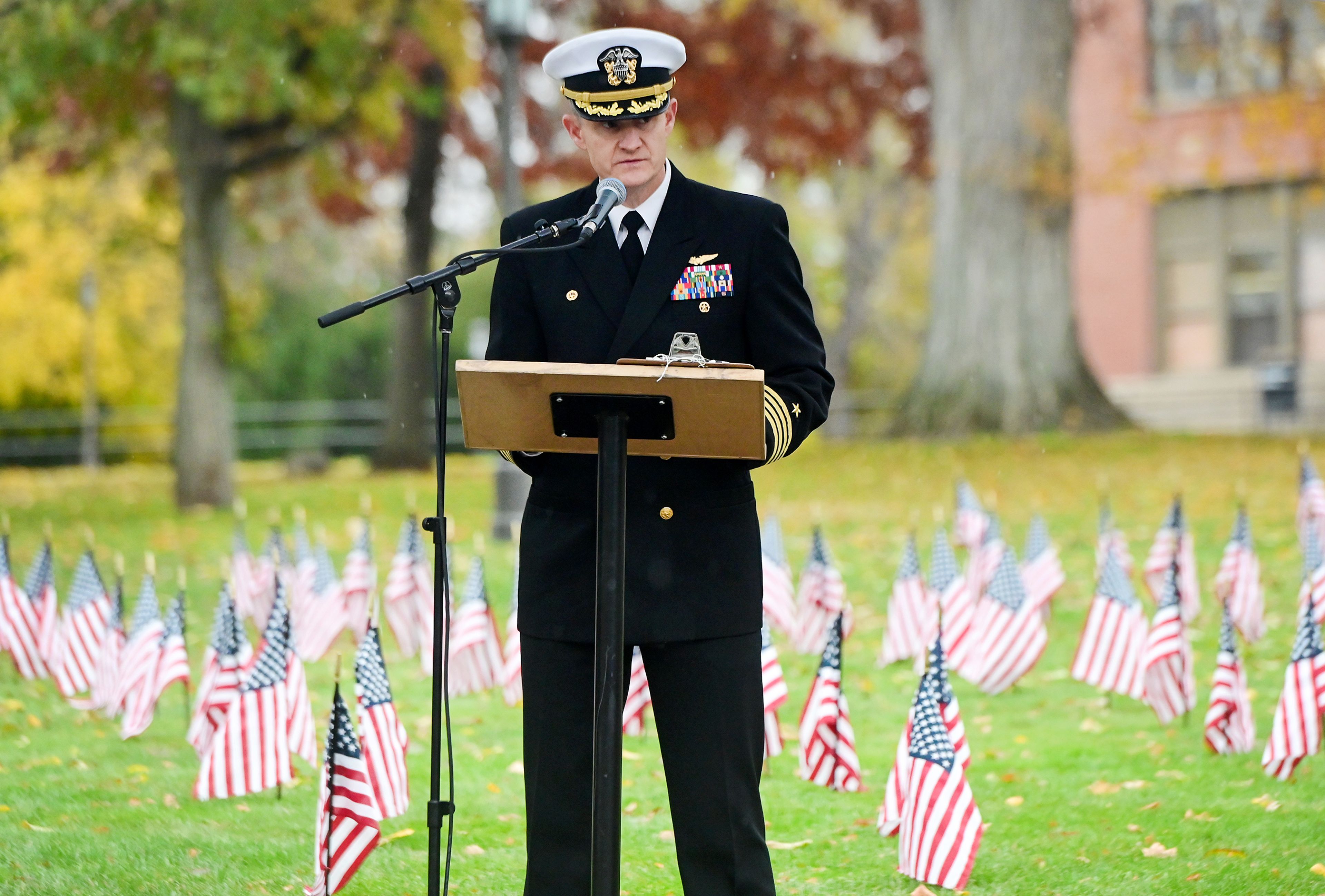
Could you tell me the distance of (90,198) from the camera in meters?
33.5

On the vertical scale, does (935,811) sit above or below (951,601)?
below

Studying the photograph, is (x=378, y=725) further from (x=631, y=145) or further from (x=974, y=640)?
(x=974, y=640)

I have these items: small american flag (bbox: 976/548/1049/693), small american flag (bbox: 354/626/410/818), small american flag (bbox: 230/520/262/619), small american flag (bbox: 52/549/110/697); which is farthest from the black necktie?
small american flag (bbox: 230/520/262/619)

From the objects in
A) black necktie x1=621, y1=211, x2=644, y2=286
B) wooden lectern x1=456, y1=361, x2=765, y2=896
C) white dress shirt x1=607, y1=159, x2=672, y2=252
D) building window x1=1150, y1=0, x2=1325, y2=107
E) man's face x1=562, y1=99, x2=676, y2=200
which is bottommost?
wooden lectern x1=456, y1=361, x2=765, y2=896

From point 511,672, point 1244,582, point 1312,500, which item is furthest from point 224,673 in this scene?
point 1312,500

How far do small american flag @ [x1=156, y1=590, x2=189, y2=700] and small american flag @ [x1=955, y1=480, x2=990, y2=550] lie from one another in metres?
5.49

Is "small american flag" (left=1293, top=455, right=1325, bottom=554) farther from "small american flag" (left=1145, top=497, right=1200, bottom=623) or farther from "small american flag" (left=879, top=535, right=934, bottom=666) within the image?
"small american flag" (left=879, top=535, right=934, bottom=666)

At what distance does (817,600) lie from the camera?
10344 mm

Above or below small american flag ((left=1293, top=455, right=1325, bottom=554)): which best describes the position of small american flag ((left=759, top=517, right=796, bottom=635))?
below

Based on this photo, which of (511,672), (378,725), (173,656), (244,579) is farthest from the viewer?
(244,579)

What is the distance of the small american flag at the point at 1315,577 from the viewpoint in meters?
8.31

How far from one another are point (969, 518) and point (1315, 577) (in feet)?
11.8

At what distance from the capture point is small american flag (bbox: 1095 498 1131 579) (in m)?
9.11

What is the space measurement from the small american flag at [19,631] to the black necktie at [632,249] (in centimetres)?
691
